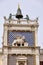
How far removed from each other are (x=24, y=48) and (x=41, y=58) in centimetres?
270

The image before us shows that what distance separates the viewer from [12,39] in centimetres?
3762

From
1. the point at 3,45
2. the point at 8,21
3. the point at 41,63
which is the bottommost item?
the point at 41,63

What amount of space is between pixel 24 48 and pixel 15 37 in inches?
79.9

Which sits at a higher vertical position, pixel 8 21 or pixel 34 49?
pixel 8 21

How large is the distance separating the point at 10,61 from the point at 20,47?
7.38ft

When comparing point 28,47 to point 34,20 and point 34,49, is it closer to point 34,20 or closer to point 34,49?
point 34,49

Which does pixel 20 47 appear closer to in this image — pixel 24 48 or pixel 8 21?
pixel 24 48

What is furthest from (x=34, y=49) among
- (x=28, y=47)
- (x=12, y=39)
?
(x=12, y=39)

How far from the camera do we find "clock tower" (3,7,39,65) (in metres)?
36.6

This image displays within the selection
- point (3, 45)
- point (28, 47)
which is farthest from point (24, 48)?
point (3, 45)

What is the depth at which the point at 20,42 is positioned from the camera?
37281 mm

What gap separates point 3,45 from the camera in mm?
36875

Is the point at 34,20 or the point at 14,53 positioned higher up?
the point at 34,20

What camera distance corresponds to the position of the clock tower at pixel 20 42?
36.6 meters
